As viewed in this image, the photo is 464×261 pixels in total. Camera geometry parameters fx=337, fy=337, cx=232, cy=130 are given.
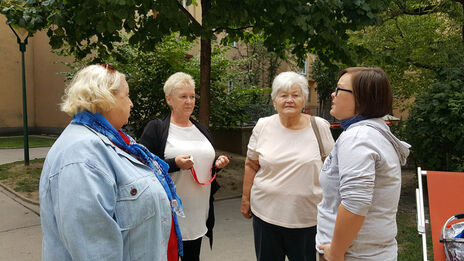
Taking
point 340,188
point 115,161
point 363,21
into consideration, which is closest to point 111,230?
point 115,161

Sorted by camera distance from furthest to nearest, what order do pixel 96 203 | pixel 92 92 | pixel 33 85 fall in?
pixel 33 85, pixel 92 92, pixel 96 203

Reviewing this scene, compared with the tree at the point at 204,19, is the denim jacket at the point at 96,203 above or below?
below

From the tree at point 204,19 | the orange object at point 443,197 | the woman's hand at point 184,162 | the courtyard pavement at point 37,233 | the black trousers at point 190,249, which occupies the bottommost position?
the courtyard pavement at point 37,233

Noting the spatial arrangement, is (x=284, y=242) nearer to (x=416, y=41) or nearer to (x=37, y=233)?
(x=37, y=233)

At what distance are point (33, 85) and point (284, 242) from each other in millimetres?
19567

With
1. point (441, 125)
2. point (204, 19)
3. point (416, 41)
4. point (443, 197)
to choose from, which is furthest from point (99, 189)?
point (416, 41)

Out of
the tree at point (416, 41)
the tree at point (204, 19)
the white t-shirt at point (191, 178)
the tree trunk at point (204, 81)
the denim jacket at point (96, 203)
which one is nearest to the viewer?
the denim jacket at point (96, 203)

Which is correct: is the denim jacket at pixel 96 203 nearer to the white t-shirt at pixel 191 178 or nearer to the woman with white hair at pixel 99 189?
the woman with white hair at pixel 99 189

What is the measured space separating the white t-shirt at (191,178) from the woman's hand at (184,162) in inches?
7.0

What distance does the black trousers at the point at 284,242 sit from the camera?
243 centimetres

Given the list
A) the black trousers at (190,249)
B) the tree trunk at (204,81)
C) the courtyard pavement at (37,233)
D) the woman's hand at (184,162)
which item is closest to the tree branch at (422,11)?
the tree trunk at (204,81)

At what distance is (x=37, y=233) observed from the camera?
14.7ft

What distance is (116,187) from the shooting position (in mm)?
1373

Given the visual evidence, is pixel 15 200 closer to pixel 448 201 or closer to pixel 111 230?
pixel 111 230
